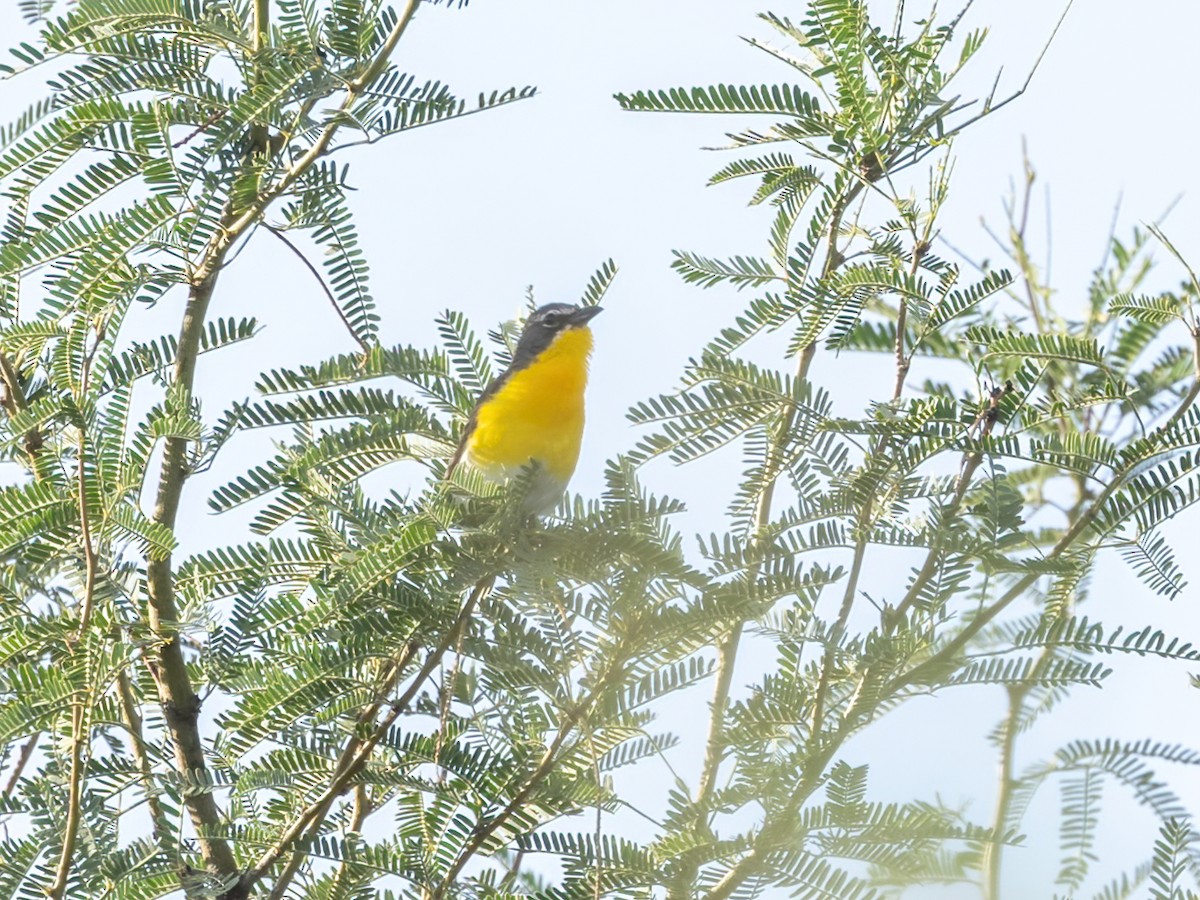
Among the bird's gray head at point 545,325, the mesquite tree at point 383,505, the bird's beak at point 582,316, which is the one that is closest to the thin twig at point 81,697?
the mesquite tree at point 383,505

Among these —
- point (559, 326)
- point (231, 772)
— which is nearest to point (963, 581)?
point (231, 772)

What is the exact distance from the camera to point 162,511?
4.23 m

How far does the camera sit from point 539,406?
5.89 metres

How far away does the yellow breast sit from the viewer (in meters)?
5.35

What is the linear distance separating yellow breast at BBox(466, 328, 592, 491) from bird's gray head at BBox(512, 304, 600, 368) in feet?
0.12

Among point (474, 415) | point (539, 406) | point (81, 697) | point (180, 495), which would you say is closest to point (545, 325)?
point (539, 406)

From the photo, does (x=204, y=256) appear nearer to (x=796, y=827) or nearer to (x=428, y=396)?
(x=428, y=396)

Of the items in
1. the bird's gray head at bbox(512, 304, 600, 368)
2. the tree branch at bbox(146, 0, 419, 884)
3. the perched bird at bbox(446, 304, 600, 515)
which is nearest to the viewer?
the tree branch at bbox(146, 0, 419, 884)

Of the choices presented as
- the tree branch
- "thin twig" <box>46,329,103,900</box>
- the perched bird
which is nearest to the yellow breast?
the perched bird

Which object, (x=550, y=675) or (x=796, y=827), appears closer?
(x=796, y=827)

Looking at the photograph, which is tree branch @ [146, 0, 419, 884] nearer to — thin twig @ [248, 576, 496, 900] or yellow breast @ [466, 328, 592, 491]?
thin twig @ [248, 576, 496, 900]

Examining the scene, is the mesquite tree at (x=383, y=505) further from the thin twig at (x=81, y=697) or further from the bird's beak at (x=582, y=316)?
the bird's beak at (x=582, y=316)

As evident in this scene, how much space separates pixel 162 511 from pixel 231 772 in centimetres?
81

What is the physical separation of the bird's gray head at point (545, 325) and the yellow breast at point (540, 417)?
0.04 meters
